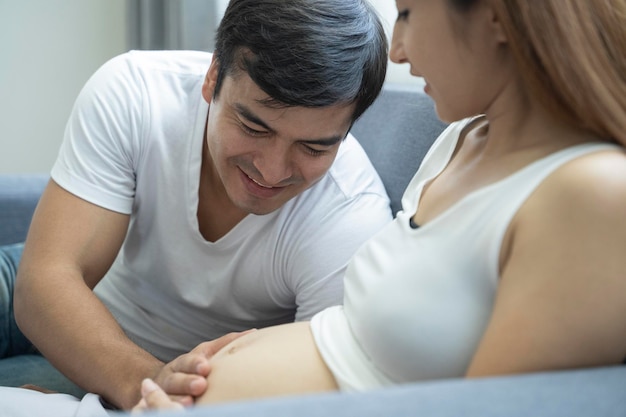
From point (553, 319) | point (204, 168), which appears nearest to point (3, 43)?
point (204, 168)

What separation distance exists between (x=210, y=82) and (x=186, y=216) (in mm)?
251

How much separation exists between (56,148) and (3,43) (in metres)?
0.43

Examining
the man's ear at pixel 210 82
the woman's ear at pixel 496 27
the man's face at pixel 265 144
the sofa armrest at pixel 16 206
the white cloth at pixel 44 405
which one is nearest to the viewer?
the woman's ear at pixel 496 27

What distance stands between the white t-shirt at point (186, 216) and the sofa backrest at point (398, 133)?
6 cm

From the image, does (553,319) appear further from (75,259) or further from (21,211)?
(21,211)

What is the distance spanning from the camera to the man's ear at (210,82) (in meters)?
1.57

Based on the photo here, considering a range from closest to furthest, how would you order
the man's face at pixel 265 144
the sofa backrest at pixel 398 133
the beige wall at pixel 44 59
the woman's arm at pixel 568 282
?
1. the woman's arm at pixel 568 282
2. the man's face at pixel 265 144
3. the sofa backrest at pixel 398 133
4. the beige wall at pixel 44 59

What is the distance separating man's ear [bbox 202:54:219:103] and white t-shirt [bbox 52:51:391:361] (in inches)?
2.4

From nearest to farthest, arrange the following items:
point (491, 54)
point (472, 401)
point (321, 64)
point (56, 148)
Answer: point (472, 401) < point (491, 54) < point (321, 64) < point (56, 148)

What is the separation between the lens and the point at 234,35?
147cm

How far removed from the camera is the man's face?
141cm

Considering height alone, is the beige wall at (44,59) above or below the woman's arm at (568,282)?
below

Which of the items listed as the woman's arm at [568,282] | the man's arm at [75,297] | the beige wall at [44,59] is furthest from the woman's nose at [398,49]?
the beige wall at [44,59]

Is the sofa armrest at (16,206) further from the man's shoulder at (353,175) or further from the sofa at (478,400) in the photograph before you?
the sofa at (478,400)
